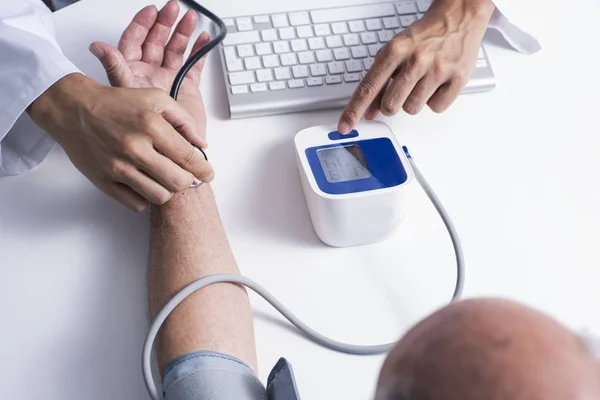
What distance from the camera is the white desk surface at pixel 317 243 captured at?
0.58 meters

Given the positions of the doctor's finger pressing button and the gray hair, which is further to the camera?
the doctor's finger pressing button

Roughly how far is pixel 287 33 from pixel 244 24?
0.06 m

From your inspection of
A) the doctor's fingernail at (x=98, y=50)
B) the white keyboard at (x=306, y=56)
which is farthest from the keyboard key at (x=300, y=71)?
the doctor's fingernail at (x=98, y=50)

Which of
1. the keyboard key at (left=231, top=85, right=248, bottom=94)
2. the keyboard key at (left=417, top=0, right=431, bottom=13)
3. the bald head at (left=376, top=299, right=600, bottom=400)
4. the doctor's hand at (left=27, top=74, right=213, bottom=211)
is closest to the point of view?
the bald head at (left=376, top=299, right=600, bottom=400)

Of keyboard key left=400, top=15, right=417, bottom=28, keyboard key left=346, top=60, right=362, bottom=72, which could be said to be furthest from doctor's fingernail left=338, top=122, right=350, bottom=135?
keyboard key left=400, top=15, right=417, bottom=28

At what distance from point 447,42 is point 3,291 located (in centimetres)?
57

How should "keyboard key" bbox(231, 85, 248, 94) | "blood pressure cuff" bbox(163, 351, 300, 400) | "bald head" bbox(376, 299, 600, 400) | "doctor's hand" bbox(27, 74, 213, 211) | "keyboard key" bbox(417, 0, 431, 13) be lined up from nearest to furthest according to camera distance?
"bald head" bbox(376, 299, 600, 400) < "blood pressure cuff" bbox(163, 351, 300, 400) < "doctor's hand" bbox(27, 74, 213, 211) < "keyboard key" bbox(231, 85, 248, 94) < "keyboard key" bbox(417, 0, 431, 13)

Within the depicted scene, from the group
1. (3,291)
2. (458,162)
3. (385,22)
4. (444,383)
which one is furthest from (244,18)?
(444,383)

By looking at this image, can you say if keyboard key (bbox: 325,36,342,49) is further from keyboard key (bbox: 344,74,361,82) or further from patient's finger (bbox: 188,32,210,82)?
patient's finger (bbox: 188,32,210,82)

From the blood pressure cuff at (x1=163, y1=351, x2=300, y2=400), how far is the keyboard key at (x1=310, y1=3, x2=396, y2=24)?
0.46 metres

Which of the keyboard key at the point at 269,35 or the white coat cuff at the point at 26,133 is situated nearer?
the white coat cuff at the point at 26,133

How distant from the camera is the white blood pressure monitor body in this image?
625 mm

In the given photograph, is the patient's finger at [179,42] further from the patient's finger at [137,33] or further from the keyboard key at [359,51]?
the keyboard key at [359,51]

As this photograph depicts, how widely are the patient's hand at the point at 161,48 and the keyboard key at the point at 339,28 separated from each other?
16 cm
